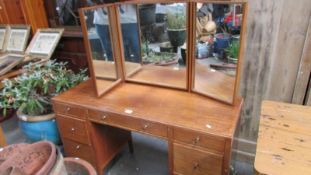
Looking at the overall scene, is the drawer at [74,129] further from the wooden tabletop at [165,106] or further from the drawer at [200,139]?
the drawer at [200,139]

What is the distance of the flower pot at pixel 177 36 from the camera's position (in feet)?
4.77

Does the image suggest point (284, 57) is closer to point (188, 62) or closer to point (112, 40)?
point (188, 62)

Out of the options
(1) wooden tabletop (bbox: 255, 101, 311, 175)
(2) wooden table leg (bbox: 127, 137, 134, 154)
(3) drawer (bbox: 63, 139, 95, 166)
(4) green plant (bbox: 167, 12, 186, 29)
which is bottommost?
(2) wooden table leg (bbox: 127, 137, 134, 154)

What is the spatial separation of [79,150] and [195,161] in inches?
35.2

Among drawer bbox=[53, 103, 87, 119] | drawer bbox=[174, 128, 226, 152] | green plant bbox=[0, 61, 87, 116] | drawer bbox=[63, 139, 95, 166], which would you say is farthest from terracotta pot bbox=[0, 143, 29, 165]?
drawer bbox=[174, 128, 226, 152]

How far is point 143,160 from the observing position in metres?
2.04

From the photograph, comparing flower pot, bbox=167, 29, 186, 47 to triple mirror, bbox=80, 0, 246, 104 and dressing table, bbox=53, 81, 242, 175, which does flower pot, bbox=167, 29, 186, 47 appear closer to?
triple mirror, bbox=80, 0, 246, 104

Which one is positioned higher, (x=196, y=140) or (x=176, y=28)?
(x=176, y=28)

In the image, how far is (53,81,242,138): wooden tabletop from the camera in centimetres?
123

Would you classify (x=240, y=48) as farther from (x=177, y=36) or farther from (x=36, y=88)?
(x=36, y=88)

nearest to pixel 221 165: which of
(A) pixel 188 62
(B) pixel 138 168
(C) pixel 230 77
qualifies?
(C) pixel 230 77

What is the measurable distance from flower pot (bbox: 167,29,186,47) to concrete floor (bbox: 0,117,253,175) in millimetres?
965

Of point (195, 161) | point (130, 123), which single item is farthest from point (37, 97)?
point (195, 161)

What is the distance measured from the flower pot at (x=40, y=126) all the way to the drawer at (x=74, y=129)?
0.26 m
